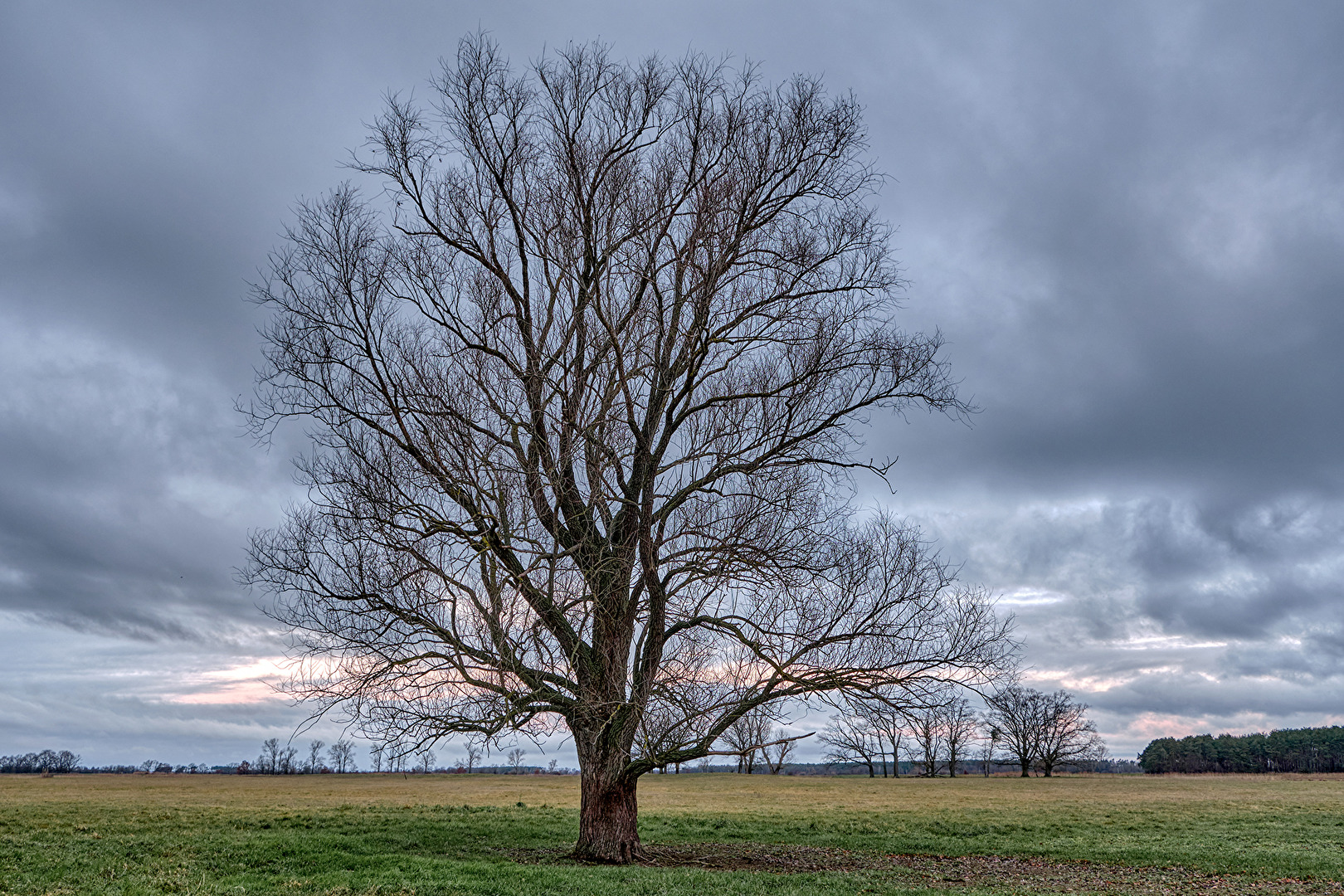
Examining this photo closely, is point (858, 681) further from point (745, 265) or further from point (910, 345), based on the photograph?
point (745, 265)

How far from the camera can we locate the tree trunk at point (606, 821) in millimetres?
16000

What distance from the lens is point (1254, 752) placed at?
429 ft

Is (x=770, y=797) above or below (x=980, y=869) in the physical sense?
below

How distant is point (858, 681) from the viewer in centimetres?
1480

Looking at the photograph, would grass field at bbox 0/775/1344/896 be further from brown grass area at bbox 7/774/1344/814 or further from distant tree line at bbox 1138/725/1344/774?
distant tree line at bbox 1138/725/1344/774

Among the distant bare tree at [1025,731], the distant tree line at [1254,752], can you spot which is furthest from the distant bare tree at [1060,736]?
the distant tree line at [1254,752]

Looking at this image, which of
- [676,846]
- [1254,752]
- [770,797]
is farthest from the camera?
[1254,752]

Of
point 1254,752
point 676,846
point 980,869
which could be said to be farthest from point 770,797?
point 1254,752

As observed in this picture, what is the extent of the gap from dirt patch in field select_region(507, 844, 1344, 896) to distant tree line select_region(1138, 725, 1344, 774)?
129 m

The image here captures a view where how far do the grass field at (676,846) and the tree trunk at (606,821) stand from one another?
0.63 m

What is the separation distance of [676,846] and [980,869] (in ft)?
22.2

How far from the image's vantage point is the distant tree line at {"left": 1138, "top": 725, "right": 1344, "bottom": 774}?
12288 cm

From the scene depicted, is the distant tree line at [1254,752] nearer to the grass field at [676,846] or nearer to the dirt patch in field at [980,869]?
the grass field at [676,846]

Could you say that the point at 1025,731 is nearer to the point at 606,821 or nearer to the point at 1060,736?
the point at 1060,736
